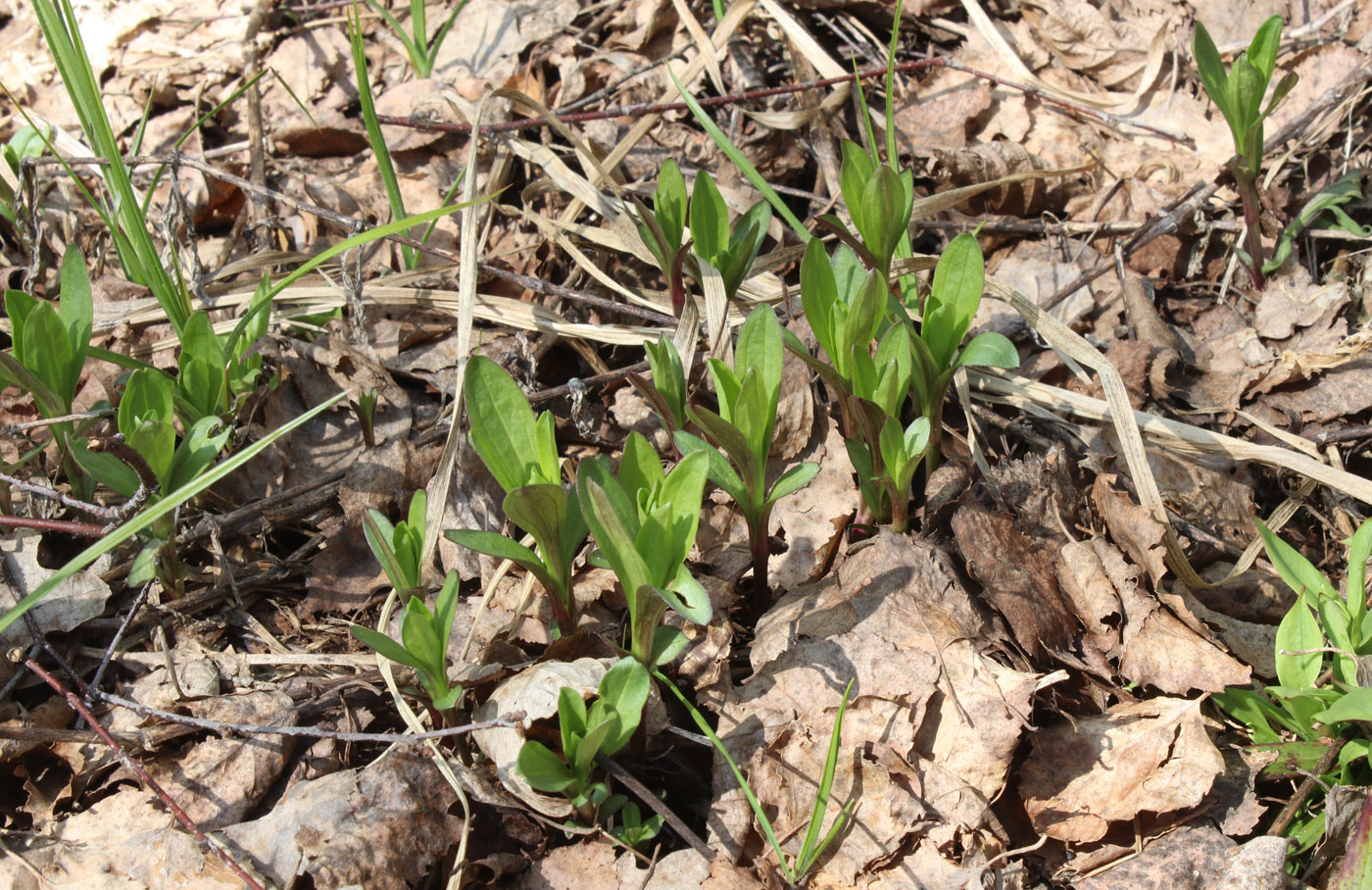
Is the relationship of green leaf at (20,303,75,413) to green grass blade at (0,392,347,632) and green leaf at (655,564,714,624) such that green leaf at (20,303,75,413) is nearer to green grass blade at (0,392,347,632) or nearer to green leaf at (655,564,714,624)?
green grass blade at (0,392,347,632)

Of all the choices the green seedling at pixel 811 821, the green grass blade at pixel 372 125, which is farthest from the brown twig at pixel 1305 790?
the green grass blade at pixel 372 125

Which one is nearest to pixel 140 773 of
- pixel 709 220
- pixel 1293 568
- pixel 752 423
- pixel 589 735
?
pixel 589 735

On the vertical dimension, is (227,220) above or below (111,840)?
above

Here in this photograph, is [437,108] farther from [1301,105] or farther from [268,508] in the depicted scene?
[1301,105]

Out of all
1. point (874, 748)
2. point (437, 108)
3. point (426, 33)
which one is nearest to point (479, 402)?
point (874, 748)

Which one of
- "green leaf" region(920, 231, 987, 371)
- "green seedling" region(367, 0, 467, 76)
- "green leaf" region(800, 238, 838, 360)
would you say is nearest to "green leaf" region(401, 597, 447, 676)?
"green leaf" region(800, 238, 838, 360)

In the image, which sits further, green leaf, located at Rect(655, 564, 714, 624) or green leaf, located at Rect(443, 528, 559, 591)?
green leaf, located at Rect(443, 528, 559, 591)

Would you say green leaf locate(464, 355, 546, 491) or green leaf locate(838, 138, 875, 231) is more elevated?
green leaf locate(838, 138, 875, 231)
